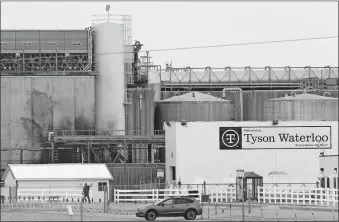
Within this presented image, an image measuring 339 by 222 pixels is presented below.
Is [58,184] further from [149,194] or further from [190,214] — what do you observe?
[190,214]

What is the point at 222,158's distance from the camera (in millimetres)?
83062

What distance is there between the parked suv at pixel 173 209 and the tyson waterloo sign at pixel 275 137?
2739 cm

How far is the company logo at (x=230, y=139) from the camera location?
8306cm

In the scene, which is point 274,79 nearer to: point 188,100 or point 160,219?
point 188,100

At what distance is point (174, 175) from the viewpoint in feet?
278

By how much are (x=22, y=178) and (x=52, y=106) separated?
16.6m

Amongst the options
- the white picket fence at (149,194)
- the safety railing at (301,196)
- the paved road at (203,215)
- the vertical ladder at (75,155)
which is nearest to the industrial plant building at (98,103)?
the vertical ladder at (75,155)

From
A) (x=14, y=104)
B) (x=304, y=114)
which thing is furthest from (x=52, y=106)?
(x=304, y=114)

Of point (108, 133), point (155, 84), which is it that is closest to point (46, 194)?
point (108, 133)

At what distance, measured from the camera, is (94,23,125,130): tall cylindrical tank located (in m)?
98.7

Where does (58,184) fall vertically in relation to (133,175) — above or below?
below

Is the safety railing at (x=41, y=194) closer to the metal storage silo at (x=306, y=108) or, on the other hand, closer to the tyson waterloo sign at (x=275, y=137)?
the tyson waterloo sign at (x=275, y=137)

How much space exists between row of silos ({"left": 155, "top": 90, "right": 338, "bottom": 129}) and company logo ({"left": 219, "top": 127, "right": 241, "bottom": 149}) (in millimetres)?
10621

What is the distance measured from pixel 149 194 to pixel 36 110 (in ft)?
86.2
